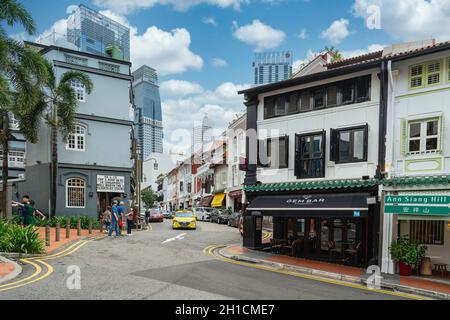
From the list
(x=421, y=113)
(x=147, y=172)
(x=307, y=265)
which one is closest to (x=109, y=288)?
(x=307, y=265)

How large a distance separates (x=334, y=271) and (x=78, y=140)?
21.0m

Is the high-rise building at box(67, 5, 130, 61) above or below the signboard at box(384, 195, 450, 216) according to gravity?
above

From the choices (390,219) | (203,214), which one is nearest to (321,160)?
(390,219)

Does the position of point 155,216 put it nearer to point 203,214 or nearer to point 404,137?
point 203,214

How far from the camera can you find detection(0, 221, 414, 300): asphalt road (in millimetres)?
8523

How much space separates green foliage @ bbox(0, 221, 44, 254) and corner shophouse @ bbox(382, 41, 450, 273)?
1188cm

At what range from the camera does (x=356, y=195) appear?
564 inches

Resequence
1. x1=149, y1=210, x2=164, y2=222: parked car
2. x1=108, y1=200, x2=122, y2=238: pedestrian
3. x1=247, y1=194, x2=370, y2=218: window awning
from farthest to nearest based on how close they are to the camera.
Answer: x1=149, y1=210, x2=164, y2=222: parked car
x1=108, y1=200, x2=122, y2=238: pedestrian
x1=247, y1=194, x2=370, y2=218: window awning

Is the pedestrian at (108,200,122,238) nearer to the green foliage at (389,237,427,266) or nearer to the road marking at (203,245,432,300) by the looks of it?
the road marking at (203,245,432,300)

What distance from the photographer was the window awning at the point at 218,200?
44.6 meters

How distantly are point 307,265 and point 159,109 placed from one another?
8386cm

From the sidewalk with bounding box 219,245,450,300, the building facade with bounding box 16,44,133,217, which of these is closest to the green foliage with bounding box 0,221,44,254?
the sidewalk with bounding box 219,245,450,300

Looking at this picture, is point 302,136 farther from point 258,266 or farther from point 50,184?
point 50,184

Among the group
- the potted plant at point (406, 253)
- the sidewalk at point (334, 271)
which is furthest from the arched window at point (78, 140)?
the potted plant at point (406, 253)
